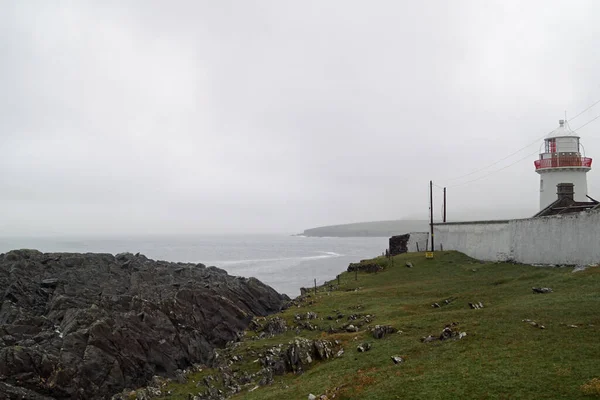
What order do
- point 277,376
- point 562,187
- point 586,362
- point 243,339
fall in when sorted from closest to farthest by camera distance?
point 586,362, point 277,376, point 243,339, point 562,187

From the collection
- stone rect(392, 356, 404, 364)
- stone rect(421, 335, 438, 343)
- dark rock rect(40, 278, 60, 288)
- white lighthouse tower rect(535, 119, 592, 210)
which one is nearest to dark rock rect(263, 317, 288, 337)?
stone rect(421, 335, 438, 343)

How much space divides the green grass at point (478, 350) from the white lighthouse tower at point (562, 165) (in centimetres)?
2445

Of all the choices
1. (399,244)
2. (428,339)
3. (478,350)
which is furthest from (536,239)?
(399,244)

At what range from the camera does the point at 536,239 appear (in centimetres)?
4203

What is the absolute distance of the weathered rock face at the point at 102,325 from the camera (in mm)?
29469

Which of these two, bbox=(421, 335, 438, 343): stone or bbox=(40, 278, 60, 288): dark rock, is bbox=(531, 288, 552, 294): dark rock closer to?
bbox=(421, 335, 438, 343): stone

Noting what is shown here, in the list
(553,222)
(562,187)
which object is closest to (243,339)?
(553,222)

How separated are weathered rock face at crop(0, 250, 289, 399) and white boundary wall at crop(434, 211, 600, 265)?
2631 centimetres

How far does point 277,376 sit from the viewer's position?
25.2m

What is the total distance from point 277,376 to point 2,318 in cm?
3006

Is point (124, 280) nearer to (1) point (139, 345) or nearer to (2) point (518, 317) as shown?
(1) point (139, 345)

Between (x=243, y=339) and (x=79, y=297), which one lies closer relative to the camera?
(x=243, y=339)

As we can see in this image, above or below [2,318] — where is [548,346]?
above

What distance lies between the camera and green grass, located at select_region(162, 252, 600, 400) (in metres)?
15.9
